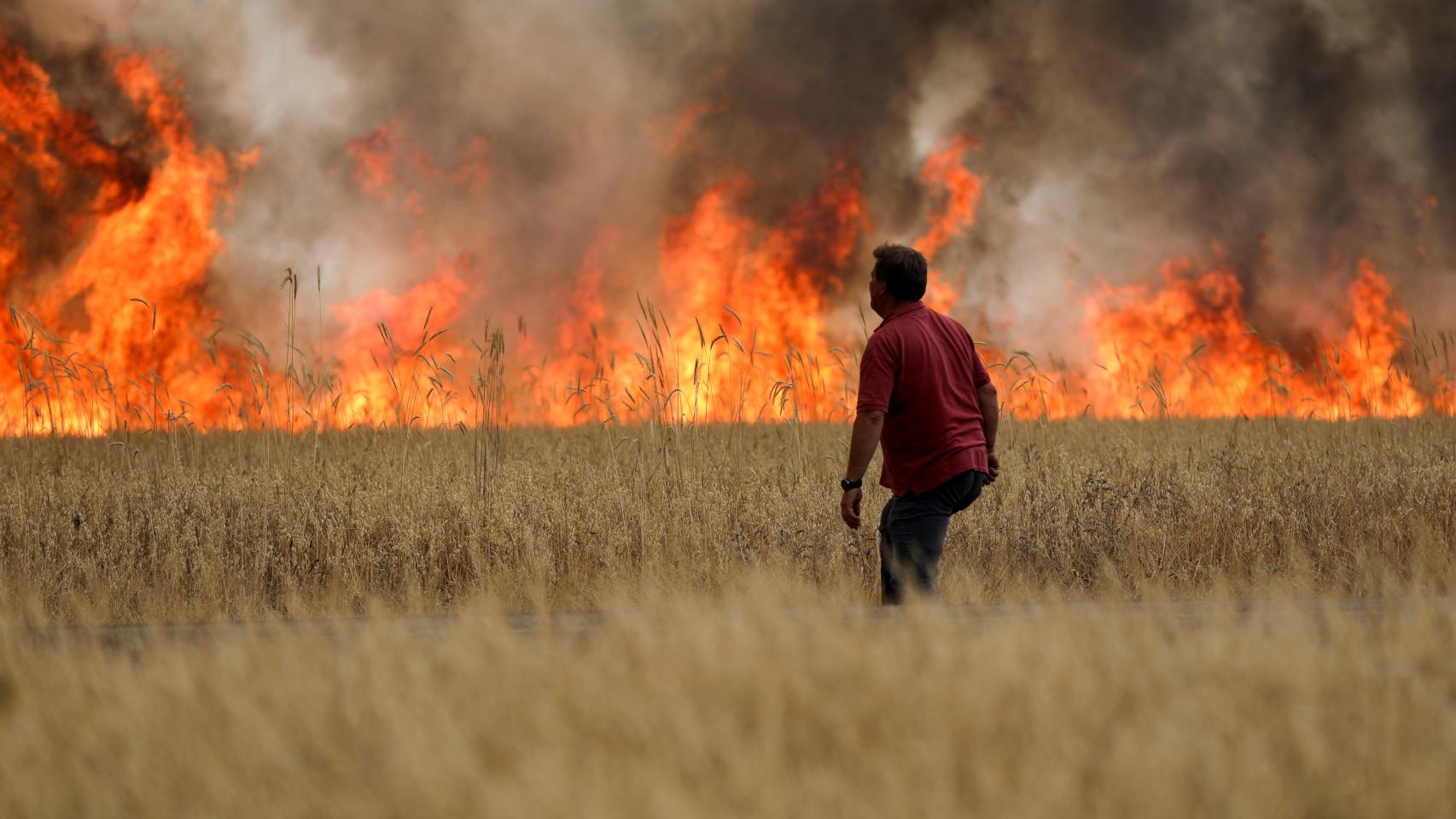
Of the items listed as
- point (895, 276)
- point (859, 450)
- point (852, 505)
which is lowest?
point (852, 505)

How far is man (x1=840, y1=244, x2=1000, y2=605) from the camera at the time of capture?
4367 millimetres

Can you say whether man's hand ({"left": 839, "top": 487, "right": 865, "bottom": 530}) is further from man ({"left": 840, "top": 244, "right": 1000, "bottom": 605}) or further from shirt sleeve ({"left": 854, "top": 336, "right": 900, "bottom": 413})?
shirt sleeve ({"left": 854, "top": 336, "right": 900, "bottom": 413})

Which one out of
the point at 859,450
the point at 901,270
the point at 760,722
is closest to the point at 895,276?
the point at 901,270

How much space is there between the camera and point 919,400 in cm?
446

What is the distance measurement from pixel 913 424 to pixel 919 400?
98mm

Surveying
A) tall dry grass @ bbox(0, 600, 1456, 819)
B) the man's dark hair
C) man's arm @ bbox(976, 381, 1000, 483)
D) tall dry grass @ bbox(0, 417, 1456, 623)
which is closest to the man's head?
the man's dark hair

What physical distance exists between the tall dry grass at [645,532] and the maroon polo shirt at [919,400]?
1070 millimetres

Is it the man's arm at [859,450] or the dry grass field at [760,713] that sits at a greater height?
the man's arm at [859,450]

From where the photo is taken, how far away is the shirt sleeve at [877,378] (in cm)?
434

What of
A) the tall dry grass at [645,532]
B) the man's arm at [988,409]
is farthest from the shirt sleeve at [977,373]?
the tall dry grass at [645,532]

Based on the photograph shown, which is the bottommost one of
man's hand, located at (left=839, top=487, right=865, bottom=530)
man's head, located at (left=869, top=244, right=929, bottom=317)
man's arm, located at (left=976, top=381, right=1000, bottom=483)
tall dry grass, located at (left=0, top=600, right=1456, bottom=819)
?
tall dry grass, located at (left=0, top=600, right=1456, bottom=819)

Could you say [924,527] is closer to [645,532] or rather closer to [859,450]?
[859,450]

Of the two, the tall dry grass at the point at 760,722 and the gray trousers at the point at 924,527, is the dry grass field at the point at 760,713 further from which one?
the gray trousers at the point at 924,527

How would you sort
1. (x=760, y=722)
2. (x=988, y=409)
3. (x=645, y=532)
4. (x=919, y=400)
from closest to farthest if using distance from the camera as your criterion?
(x=760, y=722) < (x=919, y=400) < (x=988, y=409) < (x=645, y=532)
